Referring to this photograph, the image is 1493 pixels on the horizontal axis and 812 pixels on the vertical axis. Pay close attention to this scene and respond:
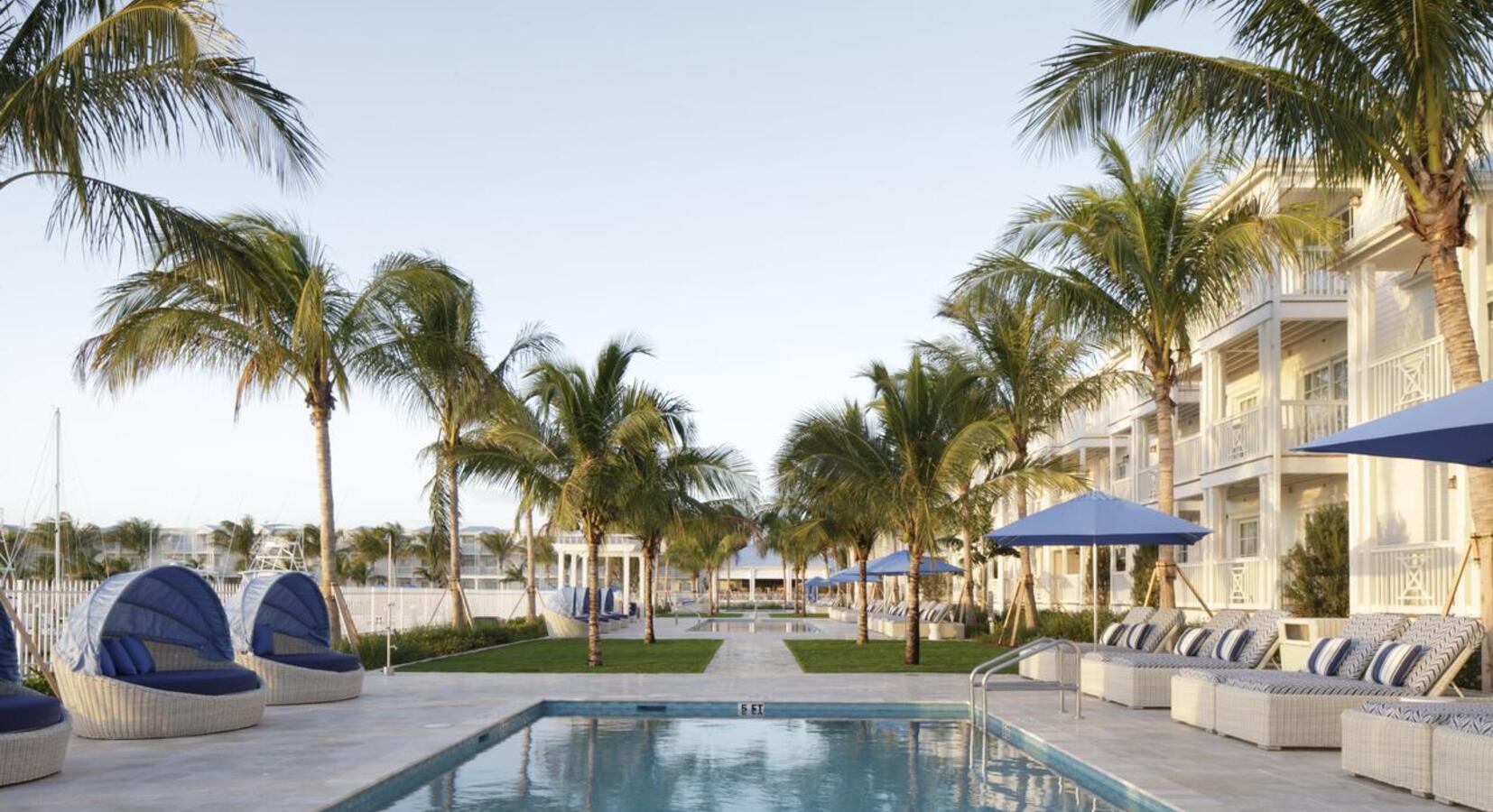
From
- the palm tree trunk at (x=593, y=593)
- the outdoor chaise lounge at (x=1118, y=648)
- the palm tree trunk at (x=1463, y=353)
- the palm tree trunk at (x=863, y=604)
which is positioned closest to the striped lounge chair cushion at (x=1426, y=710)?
the palm tree trunk at (x=1463, y=353)

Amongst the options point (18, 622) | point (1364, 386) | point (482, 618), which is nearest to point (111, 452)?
point (482, 618)

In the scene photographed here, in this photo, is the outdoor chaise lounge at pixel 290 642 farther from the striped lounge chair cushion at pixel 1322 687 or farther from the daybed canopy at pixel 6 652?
the striped lounge chair cushion at pixel 1322 687

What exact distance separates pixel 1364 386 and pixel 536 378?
1416 cm

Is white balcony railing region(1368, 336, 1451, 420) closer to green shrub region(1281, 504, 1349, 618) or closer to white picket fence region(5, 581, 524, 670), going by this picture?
green shrub region(1281, 504, 1349, 618)

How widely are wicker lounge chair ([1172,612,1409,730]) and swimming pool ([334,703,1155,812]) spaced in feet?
5.31

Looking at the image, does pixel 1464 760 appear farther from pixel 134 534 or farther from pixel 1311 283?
pixel 134 534

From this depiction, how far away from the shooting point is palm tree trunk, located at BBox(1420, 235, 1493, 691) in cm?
1100

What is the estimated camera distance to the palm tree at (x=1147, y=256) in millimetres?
17703

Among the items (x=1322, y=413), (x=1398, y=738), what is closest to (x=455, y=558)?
(x=1322, y=413)

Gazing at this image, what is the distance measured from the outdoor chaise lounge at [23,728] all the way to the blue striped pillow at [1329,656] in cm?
992

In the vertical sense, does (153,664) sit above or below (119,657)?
below

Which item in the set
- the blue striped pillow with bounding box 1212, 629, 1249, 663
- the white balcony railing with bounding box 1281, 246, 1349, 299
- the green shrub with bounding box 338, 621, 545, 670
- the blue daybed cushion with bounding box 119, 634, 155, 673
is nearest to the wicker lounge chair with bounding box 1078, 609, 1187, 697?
the blue striped pillow with bounding box 1212, 629, 1249, 663

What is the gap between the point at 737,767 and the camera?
10695mm

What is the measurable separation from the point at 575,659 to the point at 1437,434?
16.8m
